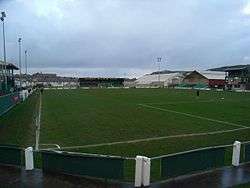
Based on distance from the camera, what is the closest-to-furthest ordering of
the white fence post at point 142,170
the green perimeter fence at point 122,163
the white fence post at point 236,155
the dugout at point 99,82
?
the white fence post at point 142,170
the green perimeter fence at point 122,163
the white fence post at point 236,155
the dugout at point 99,82

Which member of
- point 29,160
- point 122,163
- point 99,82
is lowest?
point 29,160

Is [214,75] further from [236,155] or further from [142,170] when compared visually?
[142,170]

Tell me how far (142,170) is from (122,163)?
1.80ft

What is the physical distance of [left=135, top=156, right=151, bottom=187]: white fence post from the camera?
1001cm

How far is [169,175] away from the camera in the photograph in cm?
1048

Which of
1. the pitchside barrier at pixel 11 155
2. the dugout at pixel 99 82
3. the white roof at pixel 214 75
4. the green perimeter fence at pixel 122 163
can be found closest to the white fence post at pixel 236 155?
the green perimeter fence at pixel 122 163

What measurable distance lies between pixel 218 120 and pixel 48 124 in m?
11.2

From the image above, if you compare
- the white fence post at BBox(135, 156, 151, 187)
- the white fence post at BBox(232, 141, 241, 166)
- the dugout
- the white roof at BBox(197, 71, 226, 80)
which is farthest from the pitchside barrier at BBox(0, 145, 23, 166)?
the dugout

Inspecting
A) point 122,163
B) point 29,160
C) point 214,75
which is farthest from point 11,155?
point 214,75

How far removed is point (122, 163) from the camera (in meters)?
10.2

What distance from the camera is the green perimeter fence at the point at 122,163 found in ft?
33.2

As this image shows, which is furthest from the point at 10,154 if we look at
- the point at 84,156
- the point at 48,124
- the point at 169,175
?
the point at 48,124

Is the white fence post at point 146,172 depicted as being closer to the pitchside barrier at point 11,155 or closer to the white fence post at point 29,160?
the white fence post at point 29,160

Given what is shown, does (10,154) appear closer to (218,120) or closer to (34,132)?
(34,132)
